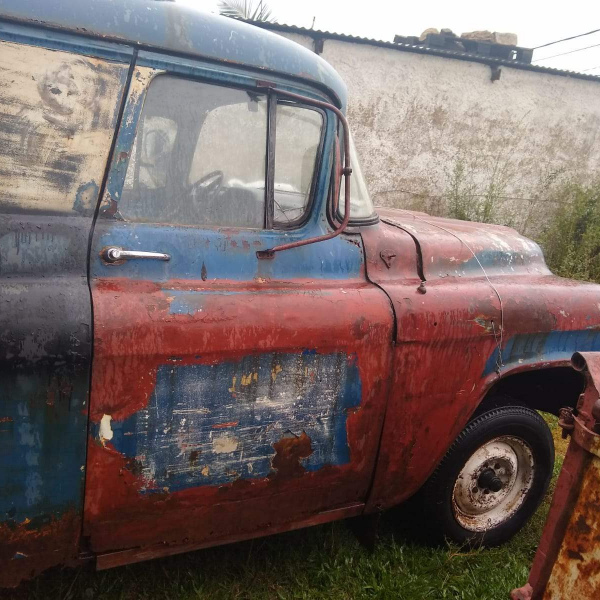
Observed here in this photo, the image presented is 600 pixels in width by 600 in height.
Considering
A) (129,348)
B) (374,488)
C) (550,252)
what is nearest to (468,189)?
(550,252)

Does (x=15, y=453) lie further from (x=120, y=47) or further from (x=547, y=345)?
(x=547, y=345)

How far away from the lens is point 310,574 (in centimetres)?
262

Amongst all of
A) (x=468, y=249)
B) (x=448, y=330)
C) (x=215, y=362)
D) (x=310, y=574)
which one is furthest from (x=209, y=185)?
(x=310, y=574)

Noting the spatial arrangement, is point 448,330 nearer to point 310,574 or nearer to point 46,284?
point 310,574

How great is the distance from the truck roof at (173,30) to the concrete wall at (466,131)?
719 centimetres

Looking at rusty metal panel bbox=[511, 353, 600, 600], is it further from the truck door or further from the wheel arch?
the wheel arch

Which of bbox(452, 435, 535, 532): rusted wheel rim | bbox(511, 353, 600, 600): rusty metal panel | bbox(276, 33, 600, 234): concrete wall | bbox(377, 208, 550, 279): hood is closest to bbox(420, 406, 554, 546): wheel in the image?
bbox(452, 435, 535, 532): rusted wheel rim

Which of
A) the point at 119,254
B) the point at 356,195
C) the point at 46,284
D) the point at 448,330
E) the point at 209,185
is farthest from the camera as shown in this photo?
the point at 356,195

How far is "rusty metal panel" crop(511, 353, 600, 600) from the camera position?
1709mm

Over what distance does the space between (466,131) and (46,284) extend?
903cm

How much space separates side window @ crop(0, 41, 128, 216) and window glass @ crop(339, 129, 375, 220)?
969 mm

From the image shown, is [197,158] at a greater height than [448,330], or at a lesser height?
greater

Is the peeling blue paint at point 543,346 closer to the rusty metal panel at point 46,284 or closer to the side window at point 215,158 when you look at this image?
the side window at point 215,158

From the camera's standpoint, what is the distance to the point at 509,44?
10.3 metres
